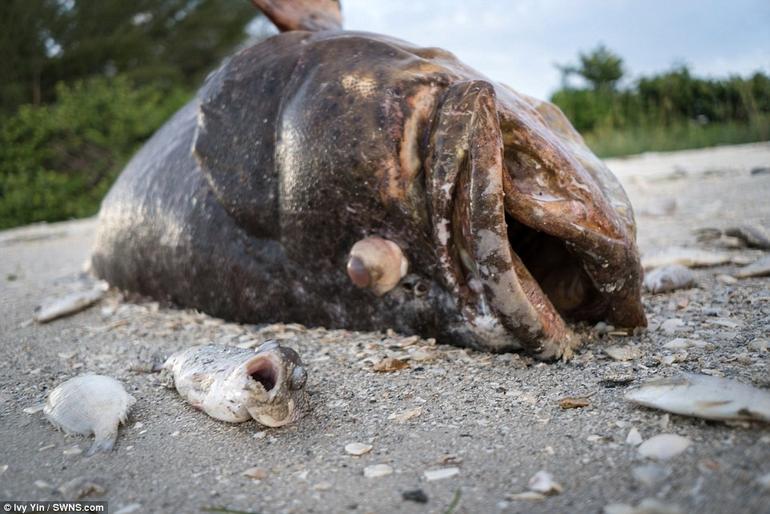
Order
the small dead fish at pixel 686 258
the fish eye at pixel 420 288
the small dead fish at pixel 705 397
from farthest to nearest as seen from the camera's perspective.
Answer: the small dead fish at pixel 686 258 → the fish eye at pixel 420 288 → the small dead fish at pixel 705 397

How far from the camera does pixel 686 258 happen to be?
270 centimetres

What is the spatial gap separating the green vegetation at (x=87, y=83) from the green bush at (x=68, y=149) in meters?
0.02

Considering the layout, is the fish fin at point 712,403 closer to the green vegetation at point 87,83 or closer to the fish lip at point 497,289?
the fish lip at point 497,289

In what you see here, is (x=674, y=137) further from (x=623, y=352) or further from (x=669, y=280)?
(x=623, y=352)

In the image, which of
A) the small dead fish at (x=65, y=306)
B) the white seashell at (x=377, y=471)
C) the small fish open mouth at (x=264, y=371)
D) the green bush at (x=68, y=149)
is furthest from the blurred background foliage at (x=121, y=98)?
the white seashell at (x=377, y=471)

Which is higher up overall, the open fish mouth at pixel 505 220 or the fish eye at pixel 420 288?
the open fish mouth at pixel 505 220

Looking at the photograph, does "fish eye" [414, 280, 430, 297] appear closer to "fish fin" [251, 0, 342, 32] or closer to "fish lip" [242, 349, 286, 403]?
"fish lip" [242, 349, 286, 403]

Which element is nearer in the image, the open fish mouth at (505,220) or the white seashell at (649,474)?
the white seashell at (649,474)

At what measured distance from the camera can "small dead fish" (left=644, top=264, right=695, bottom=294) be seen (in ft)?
7.76

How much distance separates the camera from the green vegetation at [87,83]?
10.1 metres

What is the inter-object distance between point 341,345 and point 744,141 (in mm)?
10519

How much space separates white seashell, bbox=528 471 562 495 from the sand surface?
0.06ft

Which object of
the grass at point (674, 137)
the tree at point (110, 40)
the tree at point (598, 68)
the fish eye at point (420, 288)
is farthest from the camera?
the tree at point (598, 68)

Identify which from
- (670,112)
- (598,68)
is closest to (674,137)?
(670,112)
